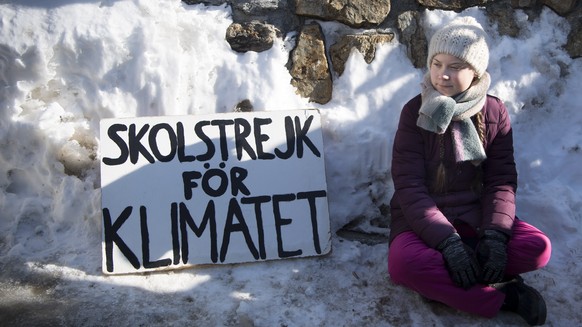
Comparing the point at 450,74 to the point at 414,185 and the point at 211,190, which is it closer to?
the point at 414,185

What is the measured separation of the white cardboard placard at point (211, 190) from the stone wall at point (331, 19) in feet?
1.05

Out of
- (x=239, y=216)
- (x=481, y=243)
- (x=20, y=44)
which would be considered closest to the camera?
(x=481, y=243)

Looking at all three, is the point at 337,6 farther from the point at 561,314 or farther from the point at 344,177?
the point at 561,314

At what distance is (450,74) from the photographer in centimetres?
238

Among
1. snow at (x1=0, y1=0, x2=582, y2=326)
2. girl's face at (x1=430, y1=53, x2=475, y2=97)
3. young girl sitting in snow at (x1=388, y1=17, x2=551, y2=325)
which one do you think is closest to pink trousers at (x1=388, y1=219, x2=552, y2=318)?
young girl sitting in snow at (x1=388, y1=17, x2=551, y2=325)

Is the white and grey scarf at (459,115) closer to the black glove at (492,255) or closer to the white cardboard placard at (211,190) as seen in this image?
the black glove at (492,255)

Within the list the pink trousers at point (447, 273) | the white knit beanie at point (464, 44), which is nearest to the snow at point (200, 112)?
the pink trousers at point (447, 273)

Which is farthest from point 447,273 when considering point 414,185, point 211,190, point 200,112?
point 200,112

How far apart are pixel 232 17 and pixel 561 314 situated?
6.48ft

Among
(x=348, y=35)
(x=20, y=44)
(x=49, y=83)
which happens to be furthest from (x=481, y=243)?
(x=20, y=44)

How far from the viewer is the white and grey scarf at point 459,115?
7.70 ft

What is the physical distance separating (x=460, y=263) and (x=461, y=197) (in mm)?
376

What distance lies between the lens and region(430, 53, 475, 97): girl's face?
2373 millimetres

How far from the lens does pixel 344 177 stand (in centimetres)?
297
